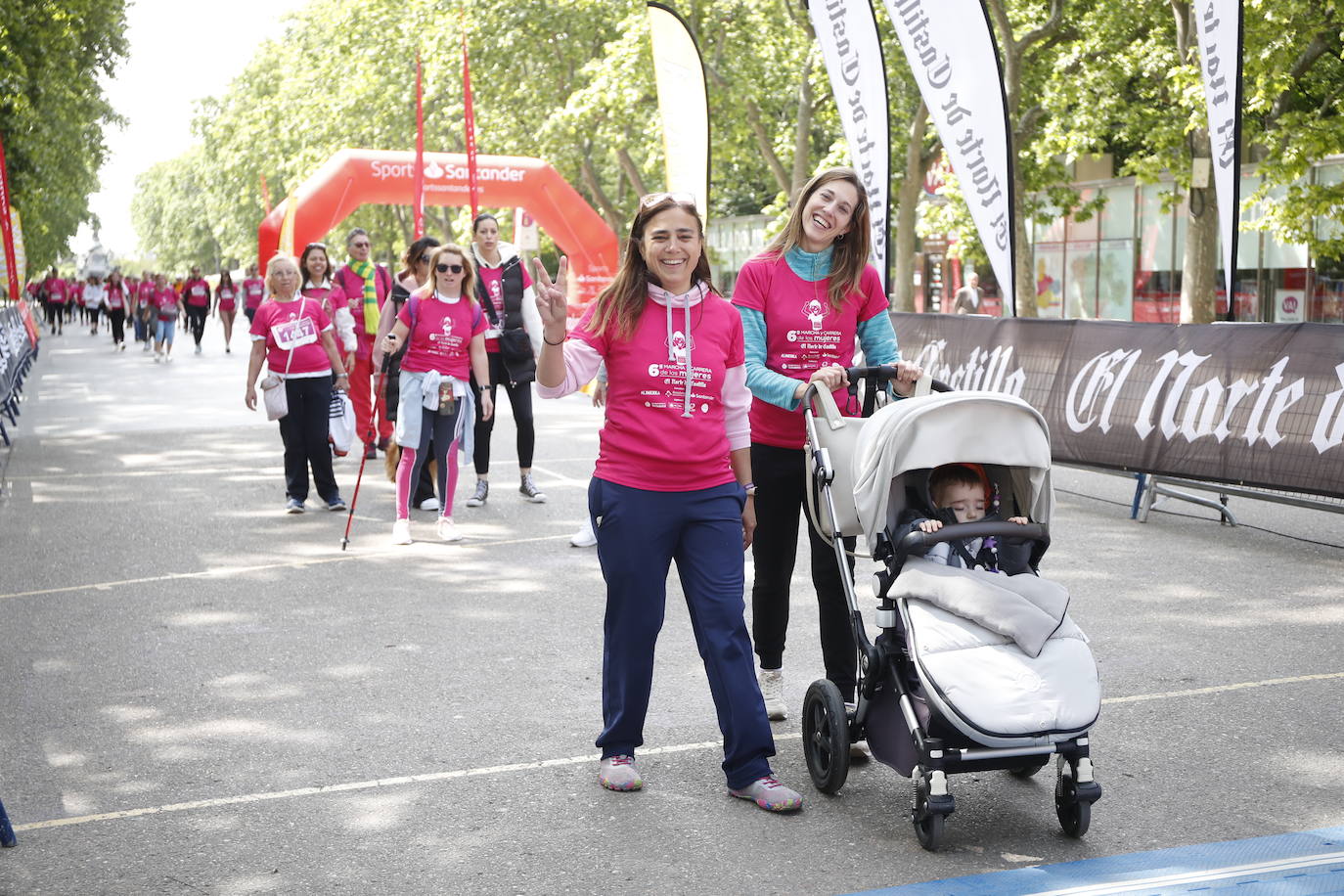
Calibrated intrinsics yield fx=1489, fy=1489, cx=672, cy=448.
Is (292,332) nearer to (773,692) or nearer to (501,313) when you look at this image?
(501,313)

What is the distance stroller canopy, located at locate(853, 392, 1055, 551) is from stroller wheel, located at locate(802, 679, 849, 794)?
0.52 metres

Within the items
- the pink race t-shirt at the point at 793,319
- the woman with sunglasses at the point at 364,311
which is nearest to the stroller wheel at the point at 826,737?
the pink race t-shirt at the point at 793,319

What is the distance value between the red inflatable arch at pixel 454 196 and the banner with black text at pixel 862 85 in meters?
14.1

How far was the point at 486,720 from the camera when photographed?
18.5 feet

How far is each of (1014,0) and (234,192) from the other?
62.0m

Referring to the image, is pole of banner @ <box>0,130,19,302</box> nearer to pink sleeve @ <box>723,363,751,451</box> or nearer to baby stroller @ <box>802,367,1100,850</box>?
pink sleeve @ <box>723,363,751,451</box>

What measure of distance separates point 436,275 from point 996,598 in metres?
5.95

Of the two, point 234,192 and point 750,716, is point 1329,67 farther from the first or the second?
point 234,192

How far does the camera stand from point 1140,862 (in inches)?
164

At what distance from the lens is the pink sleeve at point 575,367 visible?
4.52 meters

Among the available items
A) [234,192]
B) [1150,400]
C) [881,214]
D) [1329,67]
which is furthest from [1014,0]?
[234,192]

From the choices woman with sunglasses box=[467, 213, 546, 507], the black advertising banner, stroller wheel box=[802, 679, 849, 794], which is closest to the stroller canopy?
stroller wheel box=[802, 679, 849, 794]

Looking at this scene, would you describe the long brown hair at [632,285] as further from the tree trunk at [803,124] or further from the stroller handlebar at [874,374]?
the tree trunk at [803,124]

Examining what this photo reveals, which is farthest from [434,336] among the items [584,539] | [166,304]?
[166,304]
